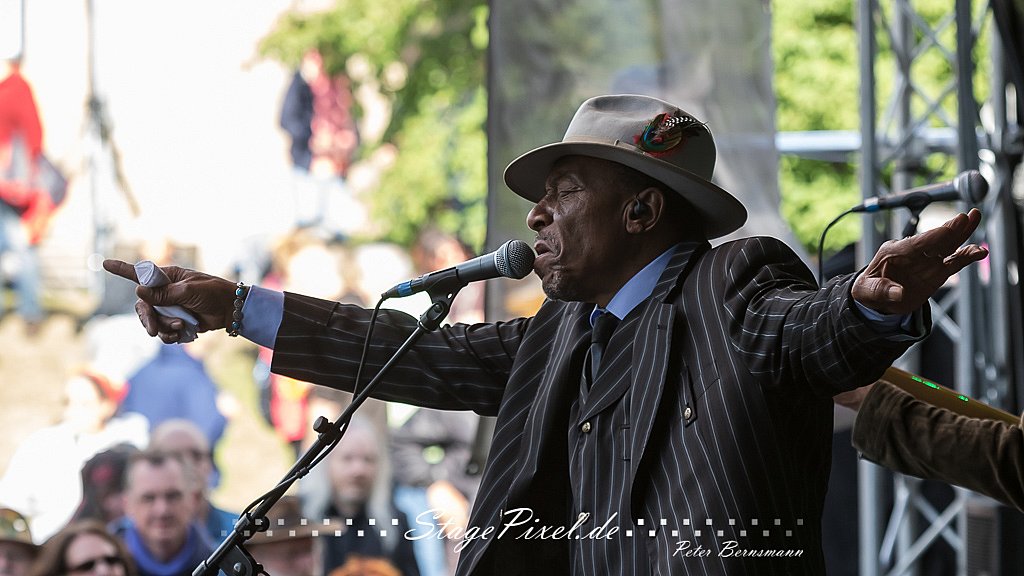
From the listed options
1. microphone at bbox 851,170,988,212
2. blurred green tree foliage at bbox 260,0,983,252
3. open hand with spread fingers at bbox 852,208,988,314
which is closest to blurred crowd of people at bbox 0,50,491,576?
blurred green tree foliage at bbox 260,0,983,252

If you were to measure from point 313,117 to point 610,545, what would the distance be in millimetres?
9192

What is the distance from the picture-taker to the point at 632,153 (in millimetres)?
2418

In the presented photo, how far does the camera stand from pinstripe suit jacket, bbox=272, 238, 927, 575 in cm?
209

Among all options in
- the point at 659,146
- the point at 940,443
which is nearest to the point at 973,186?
the point at 940,443

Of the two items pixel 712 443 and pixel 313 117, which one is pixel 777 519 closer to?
pixel 712 443

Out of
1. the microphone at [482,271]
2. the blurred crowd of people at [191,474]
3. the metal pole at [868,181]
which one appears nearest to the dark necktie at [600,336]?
the microphone at [482,271]

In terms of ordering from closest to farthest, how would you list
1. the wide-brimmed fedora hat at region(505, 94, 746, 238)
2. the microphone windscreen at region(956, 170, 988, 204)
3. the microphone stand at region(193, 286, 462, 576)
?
the microphone stand at region(193, 286, 462, 576) < the wide-brimmed fedora hat at region(505, 94, 746, 238) < the microphone windscreen at region(956, 170, 988, 204)

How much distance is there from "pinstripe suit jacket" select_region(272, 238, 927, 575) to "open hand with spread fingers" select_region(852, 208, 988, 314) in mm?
96

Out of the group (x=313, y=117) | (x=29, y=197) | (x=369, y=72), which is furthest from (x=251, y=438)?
(x=369, y=72)

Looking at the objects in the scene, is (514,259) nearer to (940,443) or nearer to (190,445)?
(940,443)

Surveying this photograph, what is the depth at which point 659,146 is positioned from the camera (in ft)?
8.04

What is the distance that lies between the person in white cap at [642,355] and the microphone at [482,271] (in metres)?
0.24

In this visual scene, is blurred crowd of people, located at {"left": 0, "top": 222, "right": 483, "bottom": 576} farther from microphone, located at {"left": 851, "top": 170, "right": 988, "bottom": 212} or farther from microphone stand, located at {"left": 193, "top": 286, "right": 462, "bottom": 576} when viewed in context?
microphone, located at {"left": 851, "top": 170, "right": 988, "bottom": 212}

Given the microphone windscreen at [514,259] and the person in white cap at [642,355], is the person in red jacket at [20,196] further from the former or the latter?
the microphone windscreen at [514,259]
